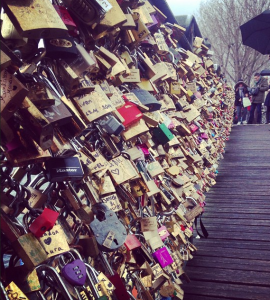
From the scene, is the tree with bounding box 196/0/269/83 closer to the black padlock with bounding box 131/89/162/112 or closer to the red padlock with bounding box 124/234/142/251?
the black padlock with bounding box 131/89/162/112

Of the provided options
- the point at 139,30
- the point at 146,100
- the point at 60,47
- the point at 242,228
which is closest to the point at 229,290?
the point at 242,228

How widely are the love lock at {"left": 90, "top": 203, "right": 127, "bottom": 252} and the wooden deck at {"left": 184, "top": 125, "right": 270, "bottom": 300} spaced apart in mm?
1465

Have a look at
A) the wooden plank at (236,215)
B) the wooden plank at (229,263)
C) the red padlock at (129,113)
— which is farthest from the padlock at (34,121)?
the wooden plank at (236,215)

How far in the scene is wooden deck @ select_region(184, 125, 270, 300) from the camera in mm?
2729

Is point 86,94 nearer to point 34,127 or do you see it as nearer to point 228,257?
point 34,127

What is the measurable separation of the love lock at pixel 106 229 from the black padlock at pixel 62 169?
35 cm

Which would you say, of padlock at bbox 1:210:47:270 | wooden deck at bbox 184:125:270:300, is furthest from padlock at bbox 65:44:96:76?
wooden deck at bbox 184:125:270:300

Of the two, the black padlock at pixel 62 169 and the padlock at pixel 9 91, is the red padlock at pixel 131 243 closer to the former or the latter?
the black padlock at pixel 62 169

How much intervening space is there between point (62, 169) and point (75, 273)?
337 millimetres

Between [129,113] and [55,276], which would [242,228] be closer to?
[129,113]

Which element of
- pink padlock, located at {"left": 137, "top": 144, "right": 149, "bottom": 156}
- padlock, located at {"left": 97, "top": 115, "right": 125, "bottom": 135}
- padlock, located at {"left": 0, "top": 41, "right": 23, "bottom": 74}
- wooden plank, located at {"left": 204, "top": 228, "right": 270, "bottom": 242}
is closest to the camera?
padlock, located at {"left": 0, "top": 41, "right": 23, "bottom": 74}

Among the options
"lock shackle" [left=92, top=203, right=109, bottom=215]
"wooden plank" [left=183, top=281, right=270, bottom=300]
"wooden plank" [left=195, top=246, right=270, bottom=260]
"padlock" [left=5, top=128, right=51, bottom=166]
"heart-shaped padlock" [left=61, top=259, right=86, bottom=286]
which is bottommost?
"wooden plank" [left=195, top=246, right=270, bottom=260]

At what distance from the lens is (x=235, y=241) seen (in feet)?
11.5

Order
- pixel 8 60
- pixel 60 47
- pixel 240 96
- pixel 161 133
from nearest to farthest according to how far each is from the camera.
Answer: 1. pixel 8 60
2. pixel 60 47
3. pixel 161 133
4. pixel 240 96
